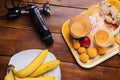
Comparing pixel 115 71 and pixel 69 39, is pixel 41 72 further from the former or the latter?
pixel 115 71

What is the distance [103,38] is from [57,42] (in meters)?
0.17

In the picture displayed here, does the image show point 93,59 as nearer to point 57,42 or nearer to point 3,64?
point 57,42

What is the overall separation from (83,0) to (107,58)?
9.9 inches

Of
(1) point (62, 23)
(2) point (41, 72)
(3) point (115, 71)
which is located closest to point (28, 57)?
(2) point (41, 72)

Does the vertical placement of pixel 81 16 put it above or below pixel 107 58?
above

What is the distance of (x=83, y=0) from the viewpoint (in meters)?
0.95

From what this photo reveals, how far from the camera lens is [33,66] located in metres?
0.79

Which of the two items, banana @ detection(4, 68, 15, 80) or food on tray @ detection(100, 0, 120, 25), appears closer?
banana @ detection(4, 68, 15, 80)

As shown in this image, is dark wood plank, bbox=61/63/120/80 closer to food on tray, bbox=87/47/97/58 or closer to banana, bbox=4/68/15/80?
food on tray, bbox=87/47/97/58

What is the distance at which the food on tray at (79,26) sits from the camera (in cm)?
84

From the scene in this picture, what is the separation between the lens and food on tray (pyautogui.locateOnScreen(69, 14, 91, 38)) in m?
0.84

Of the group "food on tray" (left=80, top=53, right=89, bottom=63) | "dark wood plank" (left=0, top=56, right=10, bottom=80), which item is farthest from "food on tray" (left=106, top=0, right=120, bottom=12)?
"dark wood plank" (left=0, top=56, right=10, bottom=80)

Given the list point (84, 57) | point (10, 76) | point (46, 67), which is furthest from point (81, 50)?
point (10, 76)

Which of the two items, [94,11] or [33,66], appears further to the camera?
[94,11]
